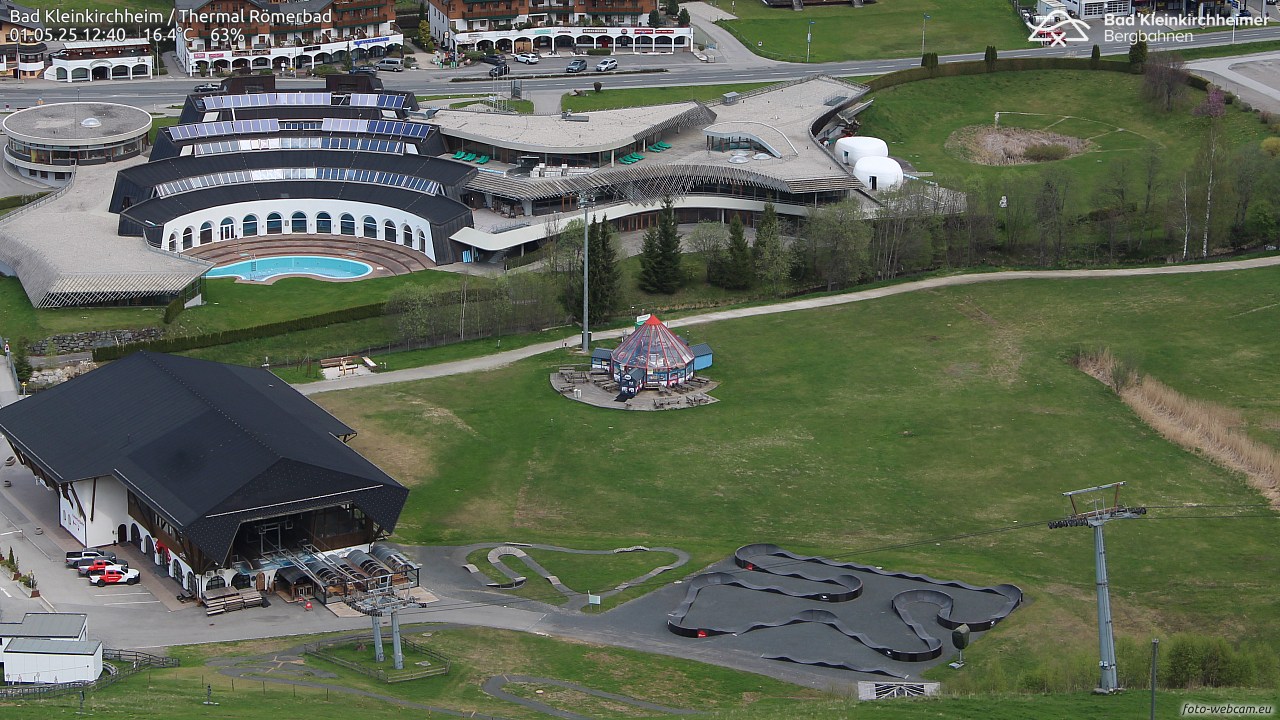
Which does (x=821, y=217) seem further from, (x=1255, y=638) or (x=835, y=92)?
(x=1255, y=638)

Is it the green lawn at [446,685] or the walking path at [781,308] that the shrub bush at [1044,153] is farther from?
the green lawn at [446,685]

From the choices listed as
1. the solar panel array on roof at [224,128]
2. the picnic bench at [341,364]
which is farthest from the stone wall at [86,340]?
A: the solar panel array on roof at [224,128]

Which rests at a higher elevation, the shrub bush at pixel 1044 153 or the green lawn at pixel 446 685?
the shrub bush at pixel 1044 153

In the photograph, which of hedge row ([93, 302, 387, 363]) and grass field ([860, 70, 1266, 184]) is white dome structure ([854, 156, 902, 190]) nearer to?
grass field ([860, 70, 1266, 184])

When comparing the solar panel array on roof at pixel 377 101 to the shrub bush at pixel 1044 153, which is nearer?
the solar panel array on roof at pixel 377 101

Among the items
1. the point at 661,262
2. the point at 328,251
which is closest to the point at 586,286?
the point at 661,262

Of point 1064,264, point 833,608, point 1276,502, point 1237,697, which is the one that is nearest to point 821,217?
point 1064,264

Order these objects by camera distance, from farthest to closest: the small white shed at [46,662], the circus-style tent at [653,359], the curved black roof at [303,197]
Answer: the curved black roof at [303,197]
the circus-style tent at [653,359]
the small white shed at [46,662]
